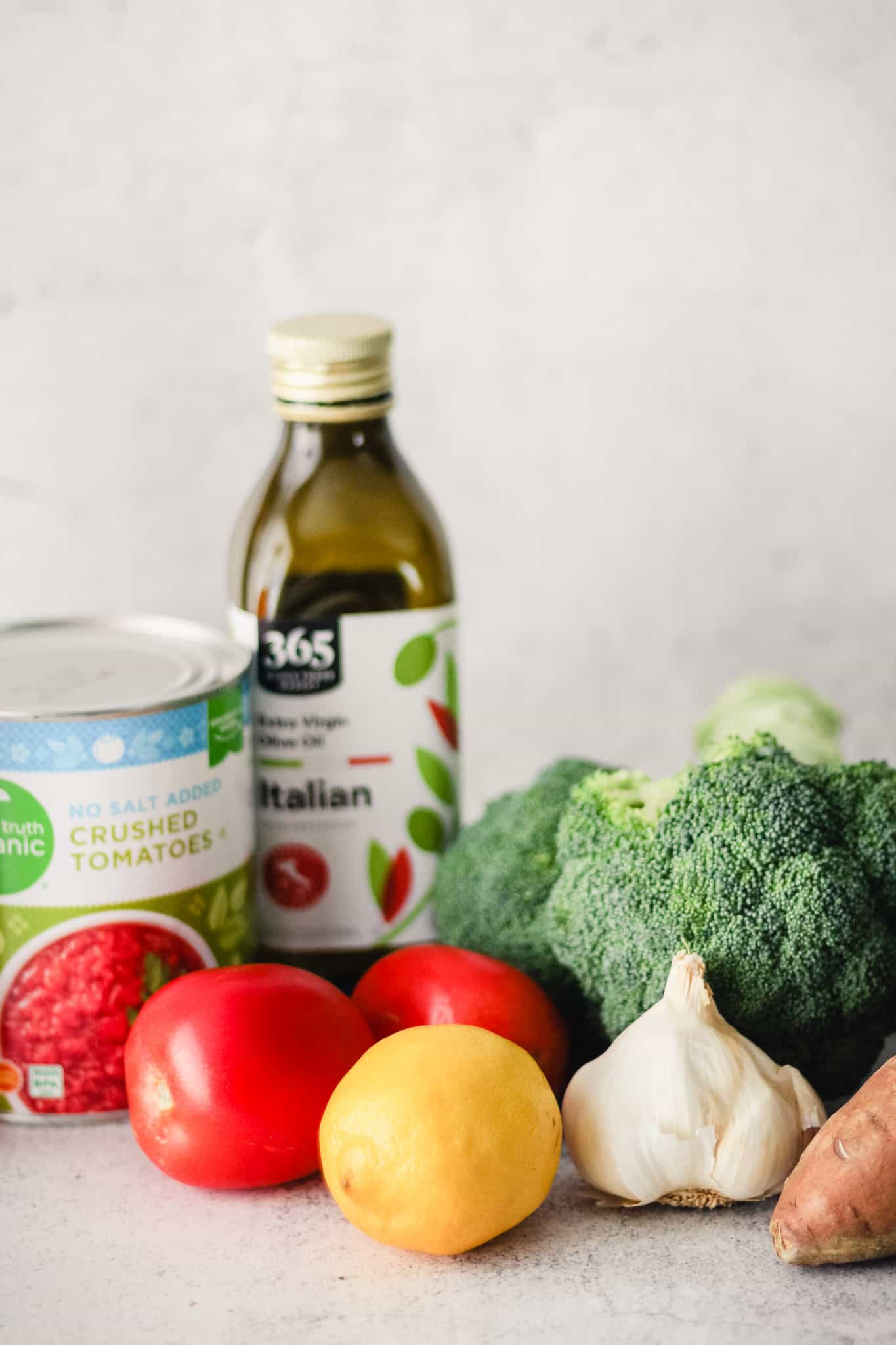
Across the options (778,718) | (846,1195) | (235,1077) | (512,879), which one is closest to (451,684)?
(512,879)

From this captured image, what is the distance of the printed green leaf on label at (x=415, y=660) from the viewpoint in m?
1.21

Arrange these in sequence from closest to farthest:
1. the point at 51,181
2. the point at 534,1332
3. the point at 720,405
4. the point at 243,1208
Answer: the point at 534,1332
the point at 243,1208
the point at 51,181
the point at 720,405

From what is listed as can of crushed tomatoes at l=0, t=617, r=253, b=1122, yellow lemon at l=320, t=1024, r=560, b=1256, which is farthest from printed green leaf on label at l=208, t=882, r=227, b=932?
yellow lemon at l=320, t=1024, r=560, b=1256

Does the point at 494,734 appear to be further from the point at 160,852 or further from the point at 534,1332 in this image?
the point at 534,1332

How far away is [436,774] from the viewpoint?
1255 mm

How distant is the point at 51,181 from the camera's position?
155cm

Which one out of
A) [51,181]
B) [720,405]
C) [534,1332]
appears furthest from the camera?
[720,405]

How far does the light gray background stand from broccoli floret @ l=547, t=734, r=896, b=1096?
2.05 feet

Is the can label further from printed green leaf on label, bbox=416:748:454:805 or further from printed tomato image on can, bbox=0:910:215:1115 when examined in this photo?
printed green leaf on label, bbox=416:748:454:805

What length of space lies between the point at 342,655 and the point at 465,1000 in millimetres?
280

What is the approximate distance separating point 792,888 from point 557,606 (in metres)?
0.77

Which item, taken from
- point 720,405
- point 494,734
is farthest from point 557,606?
point 720,405

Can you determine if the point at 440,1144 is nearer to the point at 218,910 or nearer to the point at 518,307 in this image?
the point at 218,910

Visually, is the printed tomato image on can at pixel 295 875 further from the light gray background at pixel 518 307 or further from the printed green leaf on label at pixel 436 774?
the light gray background at pixel 518 307
